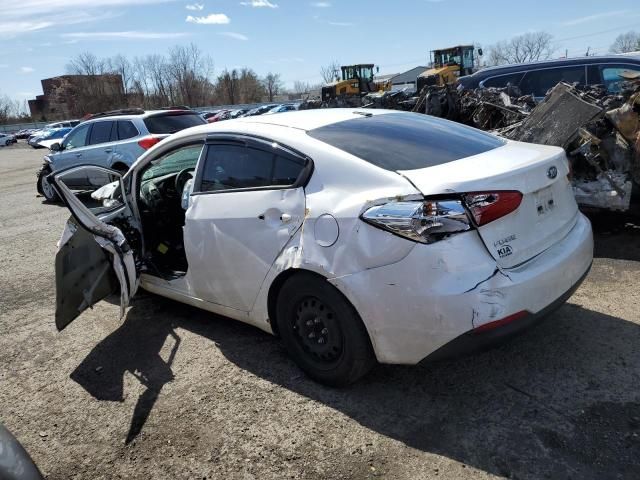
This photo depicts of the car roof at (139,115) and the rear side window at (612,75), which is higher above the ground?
the car roof at (139,115)

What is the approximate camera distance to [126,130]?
10.2 meters

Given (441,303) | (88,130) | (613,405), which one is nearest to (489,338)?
(441,303)

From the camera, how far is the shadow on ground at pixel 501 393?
2.49 metres

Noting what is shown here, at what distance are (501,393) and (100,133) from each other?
399 inches

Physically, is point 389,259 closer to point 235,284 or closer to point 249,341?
point 235,284

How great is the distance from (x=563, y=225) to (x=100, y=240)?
3.15 meters

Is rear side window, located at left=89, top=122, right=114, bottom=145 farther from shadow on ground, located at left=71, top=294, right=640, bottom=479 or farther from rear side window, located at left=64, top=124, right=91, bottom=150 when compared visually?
shadow on ground, located at left=71, top=294, right=640, bottom=479

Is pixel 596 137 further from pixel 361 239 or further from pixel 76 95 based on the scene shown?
pixel 76 95

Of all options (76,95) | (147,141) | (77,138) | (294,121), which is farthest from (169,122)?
(76,95)

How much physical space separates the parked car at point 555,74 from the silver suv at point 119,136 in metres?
5.64

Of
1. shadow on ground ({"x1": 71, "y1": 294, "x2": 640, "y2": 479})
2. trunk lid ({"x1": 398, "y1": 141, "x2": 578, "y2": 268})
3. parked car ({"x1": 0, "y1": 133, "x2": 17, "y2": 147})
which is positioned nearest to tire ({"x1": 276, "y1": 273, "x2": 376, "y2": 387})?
shadow on ground ({"x1": 71, "y1": 294, "x2": 640, "y2": 479})

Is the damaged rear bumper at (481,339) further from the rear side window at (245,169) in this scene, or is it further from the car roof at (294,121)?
the car roof at (294,121)

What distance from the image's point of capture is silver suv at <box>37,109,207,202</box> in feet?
32.7

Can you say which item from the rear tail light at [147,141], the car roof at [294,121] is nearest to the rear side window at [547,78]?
the car roof at [294,121]
